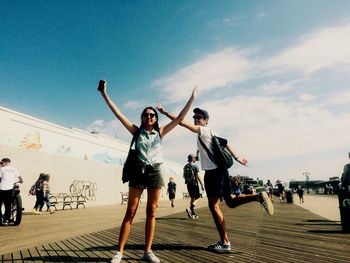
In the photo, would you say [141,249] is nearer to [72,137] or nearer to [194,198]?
[194,198]

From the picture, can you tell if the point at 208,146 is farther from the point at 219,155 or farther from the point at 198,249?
the point at 198,249

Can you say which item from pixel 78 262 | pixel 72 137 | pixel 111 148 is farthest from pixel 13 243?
pixel 111 148

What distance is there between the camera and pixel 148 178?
10.3ft

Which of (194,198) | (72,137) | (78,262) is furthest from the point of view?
(72,137)

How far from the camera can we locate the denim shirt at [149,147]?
10.4 ft

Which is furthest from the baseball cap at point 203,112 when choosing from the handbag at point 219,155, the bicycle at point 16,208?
the bicycle at point 16,208

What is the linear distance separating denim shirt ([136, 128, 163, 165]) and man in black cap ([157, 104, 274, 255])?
47 cm

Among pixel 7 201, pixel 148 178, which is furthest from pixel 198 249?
pixel 7 201

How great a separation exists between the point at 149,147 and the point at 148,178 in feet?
1.16

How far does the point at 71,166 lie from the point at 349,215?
1629 cm

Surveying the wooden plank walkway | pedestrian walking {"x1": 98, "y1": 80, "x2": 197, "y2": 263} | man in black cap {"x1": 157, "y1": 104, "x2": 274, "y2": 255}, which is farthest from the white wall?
pedestrian walking {"x1": 98, "y1": 80, "x2": 197, "y2": 263}

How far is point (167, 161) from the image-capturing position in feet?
140

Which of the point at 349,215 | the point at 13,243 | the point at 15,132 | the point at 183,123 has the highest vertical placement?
the point at 15,132

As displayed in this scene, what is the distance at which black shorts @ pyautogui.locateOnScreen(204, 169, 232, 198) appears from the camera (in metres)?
3.79
